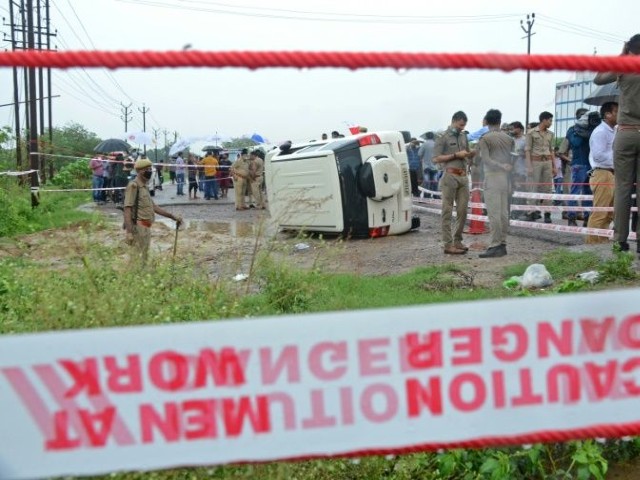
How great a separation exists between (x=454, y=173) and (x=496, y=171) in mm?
654

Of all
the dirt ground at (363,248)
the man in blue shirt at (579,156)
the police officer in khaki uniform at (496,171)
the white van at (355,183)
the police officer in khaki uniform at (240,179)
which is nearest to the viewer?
the dirt ground at (363,248)

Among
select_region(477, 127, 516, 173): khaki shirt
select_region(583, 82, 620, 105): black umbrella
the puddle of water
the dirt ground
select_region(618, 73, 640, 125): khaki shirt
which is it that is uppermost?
select_region(583, 82, 620, 105): black umbrella

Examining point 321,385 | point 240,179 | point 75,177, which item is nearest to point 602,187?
point 321,385

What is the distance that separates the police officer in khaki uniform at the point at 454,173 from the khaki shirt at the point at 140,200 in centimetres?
330

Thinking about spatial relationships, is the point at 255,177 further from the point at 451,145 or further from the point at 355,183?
the point at 451,145

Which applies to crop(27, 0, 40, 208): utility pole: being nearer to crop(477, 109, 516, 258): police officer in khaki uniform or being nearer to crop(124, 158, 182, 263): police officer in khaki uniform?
crop(124, 158, 182, 263): police officer in khaki uniform

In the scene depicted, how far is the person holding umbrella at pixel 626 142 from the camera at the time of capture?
4668 mm

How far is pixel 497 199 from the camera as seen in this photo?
803cm

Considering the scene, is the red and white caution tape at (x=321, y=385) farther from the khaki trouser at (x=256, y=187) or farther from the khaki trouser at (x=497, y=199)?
the khaki trouser at (x=256, y=187)

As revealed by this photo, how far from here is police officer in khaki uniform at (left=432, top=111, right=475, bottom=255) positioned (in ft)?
27.2

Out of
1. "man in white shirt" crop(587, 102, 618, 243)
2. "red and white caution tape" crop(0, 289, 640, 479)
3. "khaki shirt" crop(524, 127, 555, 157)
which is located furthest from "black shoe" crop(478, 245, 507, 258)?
"red and white caution tape" crop(0, 289, 640, 479)

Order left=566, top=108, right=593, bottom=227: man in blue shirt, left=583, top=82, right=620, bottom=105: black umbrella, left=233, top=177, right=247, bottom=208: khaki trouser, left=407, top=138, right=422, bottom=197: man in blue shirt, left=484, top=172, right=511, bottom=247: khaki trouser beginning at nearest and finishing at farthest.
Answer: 1. left=484, top=172, right=511, bottom=247: khaki trouser
2. left=566, top=108, right=593, bottom=227: man in blue shirt
3. left=583, top=82, right=620, bottom=105: black umbrella
4. left=407, top=138, right=422, bottom=197: man in blue shirt
5. left=233, top=177, right=247, bottom=208: khaki trouser

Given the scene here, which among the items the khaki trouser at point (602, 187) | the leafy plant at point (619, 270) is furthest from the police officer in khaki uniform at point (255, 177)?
the leafy plant at point (619, 270)

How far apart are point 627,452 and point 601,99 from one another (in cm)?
818
